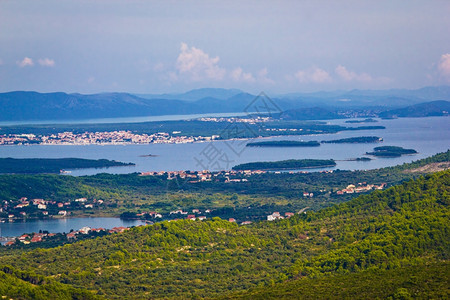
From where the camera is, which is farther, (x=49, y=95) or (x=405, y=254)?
(x=49, y=95)

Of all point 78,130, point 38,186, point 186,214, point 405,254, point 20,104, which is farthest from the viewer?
point 20,104

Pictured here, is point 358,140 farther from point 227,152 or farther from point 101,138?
point 101,138

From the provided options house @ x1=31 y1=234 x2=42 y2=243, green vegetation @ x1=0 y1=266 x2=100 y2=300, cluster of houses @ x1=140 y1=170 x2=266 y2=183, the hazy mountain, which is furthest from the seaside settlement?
green vegetation @ x1=0 y1=266 x2=100 y2=300

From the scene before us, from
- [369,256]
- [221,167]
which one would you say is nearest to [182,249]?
[369,256]

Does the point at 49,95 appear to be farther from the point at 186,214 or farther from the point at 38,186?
the point at 186,214

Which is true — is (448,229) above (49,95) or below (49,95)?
below

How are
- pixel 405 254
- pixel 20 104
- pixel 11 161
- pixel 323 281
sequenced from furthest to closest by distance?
pixel 20 104 < pixel 11 161 < pixel 405 254 < pixel 323 281

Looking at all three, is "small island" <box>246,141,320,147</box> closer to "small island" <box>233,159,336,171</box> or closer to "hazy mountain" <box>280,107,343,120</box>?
"small island" <box>233,159,336,171</box>
